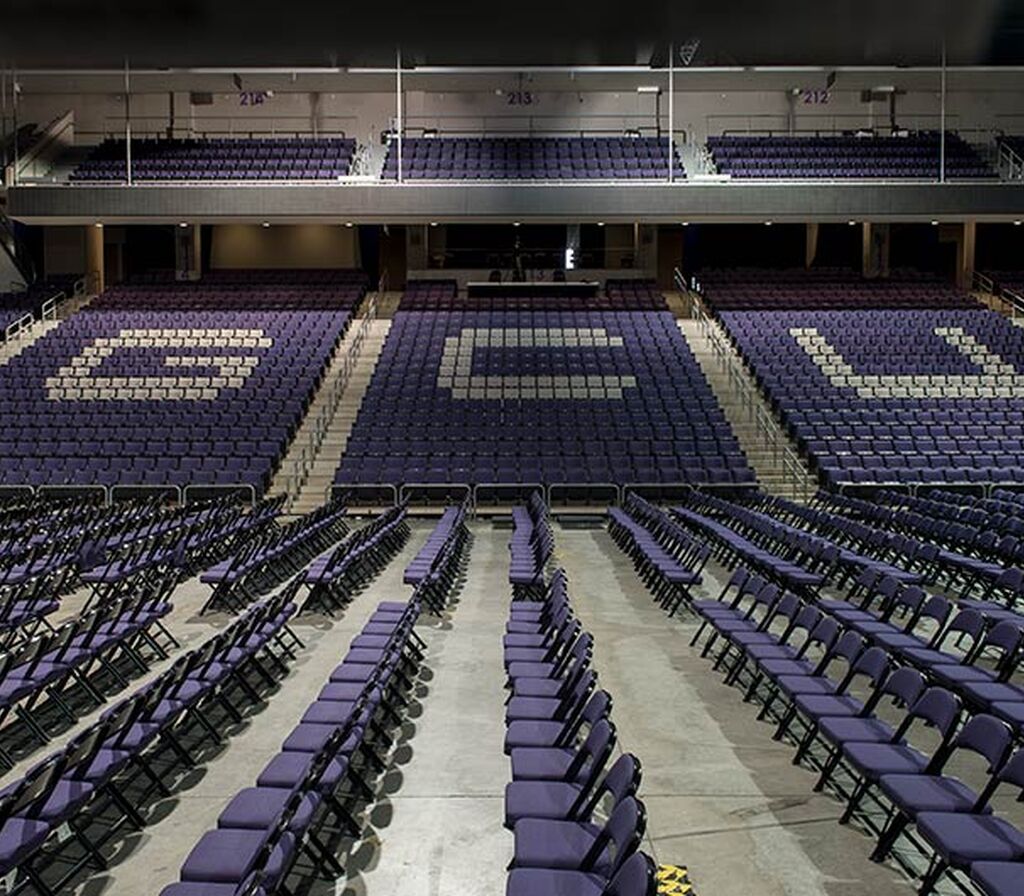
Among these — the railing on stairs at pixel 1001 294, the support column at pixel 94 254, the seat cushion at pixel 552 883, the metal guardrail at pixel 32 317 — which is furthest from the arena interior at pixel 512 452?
the railing on stairs at pixel 1001 294

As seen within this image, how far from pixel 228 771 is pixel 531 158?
2420 centimetres

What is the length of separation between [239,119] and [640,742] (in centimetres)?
2870

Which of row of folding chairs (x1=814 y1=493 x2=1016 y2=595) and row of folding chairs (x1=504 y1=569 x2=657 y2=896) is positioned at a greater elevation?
row of folding chairs (x1=504 y1=569 x2=657 y2=896)

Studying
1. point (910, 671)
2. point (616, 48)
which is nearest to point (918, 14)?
point (616, 48)

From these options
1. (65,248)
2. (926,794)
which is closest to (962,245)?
(65,248)

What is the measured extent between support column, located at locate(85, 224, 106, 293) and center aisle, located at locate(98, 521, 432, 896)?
24.5 m

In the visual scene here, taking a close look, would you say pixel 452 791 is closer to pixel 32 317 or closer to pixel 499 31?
pixel 499 31

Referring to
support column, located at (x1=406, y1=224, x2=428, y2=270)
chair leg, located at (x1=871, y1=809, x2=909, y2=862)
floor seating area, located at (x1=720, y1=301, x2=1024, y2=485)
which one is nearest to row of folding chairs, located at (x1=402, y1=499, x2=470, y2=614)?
chair leg, located at (x1=871, y1=809, x2=909, y2=862)

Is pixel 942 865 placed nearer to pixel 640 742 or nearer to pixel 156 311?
pixel 640 742

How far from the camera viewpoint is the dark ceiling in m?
19.1

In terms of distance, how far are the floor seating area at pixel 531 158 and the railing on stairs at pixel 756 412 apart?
407 centimetres

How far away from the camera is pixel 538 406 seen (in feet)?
70.3

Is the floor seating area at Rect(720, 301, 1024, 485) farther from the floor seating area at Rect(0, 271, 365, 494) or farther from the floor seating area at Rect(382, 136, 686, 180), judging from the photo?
the floor seating area at Rect(0, 271, 365, 494)

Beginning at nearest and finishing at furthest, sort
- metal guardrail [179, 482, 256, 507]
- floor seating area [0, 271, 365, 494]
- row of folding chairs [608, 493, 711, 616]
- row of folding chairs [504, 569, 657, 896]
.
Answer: row of folding chairs [504, 569, 657, 896] → row of folding chairs [608, 493, 711, 616] → metal guardrail [179, 482, 256, 507] → floor seating area [0, 271, 365, 494]
